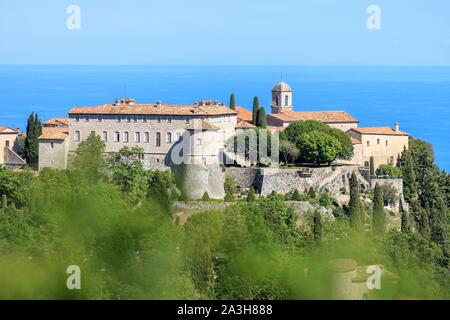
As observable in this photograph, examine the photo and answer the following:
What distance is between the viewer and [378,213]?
148 feet

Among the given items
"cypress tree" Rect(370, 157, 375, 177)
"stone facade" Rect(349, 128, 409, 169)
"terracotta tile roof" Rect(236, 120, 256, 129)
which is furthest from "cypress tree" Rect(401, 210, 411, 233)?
"terracotta tile roof" Rect(236, 120, 256, 129)

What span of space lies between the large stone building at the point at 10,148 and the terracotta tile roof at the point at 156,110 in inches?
125

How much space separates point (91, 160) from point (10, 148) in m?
5.59

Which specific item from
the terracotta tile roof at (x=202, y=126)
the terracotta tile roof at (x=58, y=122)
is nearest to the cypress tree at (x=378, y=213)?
the terracotta tile roof at (x=202, y=126)

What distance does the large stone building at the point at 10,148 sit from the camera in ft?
164

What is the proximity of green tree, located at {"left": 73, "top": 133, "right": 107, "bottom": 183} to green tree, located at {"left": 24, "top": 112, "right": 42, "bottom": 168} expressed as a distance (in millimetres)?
2597

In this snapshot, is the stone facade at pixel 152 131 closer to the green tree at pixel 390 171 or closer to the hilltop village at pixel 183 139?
the hilltop village at pixel 183 139

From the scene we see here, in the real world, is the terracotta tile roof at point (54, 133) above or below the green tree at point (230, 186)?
above

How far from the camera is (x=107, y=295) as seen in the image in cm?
2878

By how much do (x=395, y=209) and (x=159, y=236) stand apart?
58.1 feet

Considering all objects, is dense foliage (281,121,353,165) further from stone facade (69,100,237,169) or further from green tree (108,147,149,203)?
green tree (108,147,149,203)
